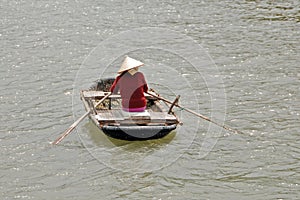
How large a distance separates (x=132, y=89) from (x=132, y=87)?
4 cm

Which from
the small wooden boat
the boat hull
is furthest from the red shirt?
the boat hull

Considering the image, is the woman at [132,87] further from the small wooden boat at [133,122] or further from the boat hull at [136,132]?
the boat hull at [136,132]

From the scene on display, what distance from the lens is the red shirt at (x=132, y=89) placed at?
38.6ft

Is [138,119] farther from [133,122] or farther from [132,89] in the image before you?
[132,89]

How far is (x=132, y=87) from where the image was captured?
11.8 m

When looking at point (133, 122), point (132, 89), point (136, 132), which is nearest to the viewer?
point (136, 132)

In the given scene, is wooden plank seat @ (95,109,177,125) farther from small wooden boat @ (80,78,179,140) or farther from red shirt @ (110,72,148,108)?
red shirt @ (110,72,148,108)

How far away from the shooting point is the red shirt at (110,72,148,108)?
11.8m

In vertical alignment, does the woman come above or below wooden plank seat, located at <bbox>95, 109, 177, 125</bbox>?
above

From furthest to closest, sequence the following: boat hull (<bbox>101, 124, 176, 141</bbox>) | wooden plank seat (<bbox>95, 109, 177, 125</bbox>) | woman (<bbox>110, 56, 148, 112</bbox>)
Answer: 1. woman (<bbox>110, 56, 148, 112</bbox>)
2. wooden plank seat (<bbox>95, 109, 177, 125</bbox>)
3. boat hull (<bbox>101, 124, 176, 141</bbox>)

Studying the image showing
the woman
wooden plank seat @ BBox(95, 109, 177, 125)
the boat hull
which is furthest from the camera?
the woman

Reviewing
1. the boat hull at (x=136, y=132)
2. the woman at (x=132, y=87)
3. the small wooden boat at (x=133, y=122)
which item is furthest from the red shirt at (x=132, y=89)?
the boat hull at (x=136, y=132)

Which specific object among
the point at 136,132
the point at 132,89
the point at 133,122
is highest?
the point at 132,89

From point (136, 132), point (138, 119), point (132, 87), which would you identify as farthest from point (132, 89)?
point (136, 132)
